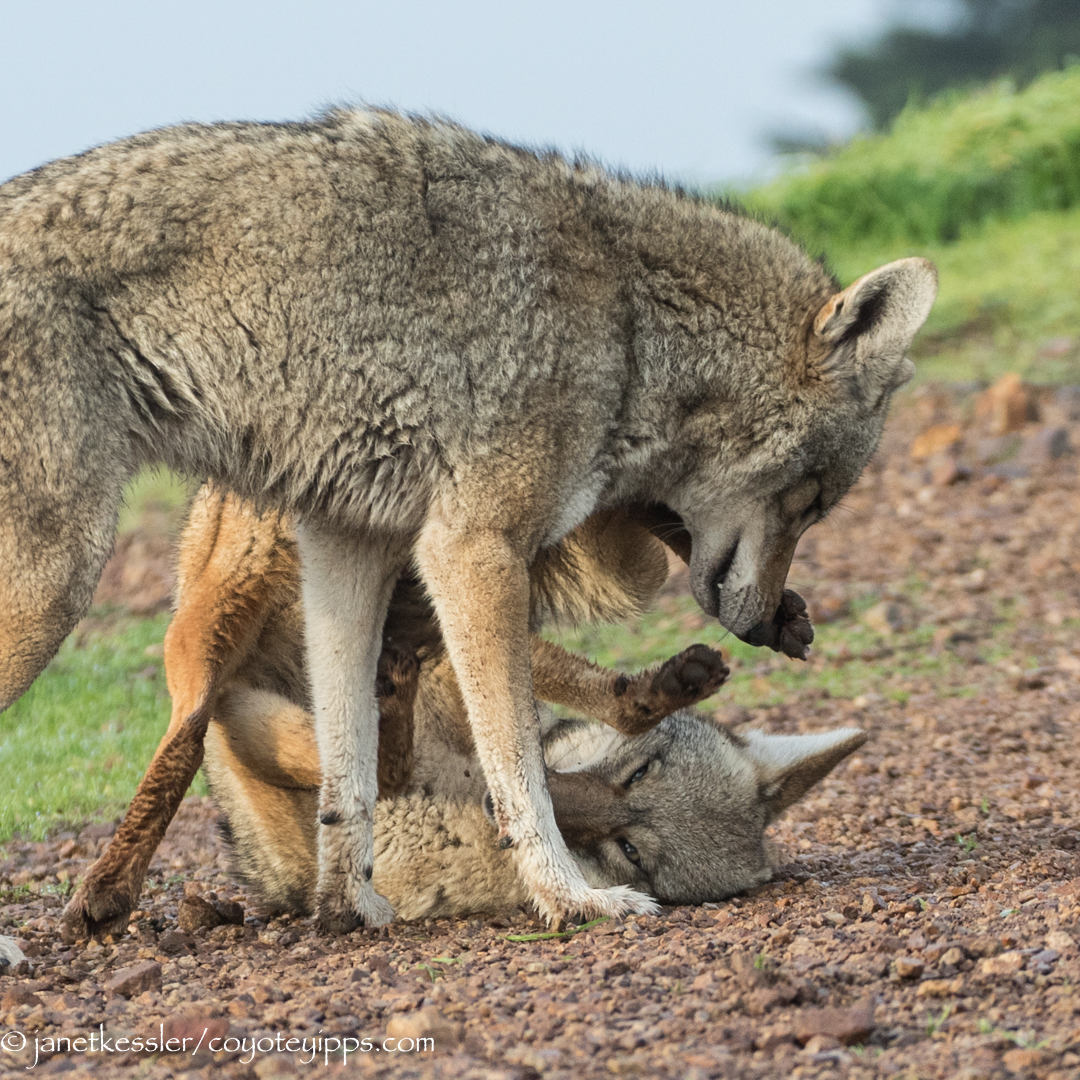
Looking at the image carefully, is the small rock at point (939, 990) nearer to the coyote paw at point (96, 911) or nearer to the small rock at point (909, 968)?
the small rock at point (909, 968)

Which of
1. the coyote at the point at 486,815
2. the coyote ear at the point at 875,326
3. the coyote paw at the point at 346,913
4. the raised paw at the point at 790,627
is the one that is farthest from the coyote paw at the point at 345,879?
the coyote ear at the point at 875,326

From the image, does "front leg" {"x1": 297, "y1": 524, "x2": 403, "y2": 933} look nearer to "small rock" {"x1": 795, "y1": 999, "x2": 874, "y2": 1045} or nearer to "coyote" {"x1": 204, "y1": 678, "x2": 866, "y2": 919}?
"coyote" {"x1": 204, "y1": 678, "x2": 866, "y2": 919}

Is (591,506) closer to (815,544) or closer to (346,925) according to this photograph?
(346,925)

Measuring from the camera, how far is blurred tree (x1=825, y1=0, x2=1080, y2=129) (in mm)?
29328

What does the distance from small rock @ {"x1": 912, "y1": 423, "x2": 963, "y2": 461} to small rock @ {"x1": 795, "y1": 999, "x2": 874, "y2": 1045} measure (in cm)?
834

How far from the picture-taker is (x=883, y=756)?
633 centimetres

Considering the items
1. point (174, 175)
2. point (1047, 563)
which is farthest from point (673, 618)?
point (174, 175)

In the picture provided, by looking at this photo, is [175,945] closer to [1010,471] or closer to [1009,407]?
[1010,471]

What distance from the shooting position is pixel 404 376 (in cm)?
423

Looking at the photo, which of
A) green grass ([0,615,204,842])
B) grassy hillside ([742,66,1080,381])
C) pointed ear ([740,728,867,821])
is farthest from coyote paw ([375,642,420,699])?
grassy hillside ([742,66,1080,381])

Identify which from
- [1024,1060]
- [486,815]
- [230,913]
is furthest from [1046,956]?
[230,913]

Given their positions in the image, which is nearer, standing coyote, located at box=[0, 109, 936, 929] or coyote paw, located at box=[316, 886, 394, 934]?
standing coyote, located at box=[0, 109, 936, 929]

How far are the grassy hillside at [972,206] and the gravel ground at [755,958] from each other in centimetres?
709

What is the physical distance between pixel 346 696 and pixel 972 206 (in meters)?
14.0
